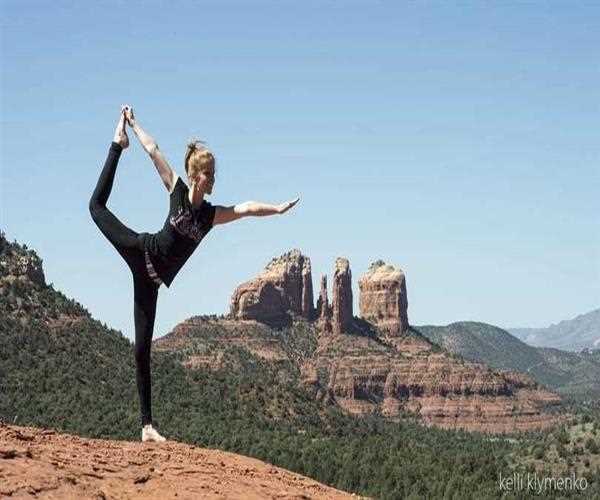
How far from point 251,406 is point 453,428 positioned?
76.4 metres

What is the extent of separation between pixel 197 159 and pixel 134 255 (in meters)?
1.26

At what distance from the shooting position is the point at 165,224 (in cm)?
1104

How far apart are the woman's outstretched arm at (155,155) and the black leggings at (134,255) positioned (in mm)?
372

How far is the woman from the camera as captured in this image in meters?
11.0

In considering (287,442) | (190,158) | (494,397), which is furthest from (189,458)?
(494,397)

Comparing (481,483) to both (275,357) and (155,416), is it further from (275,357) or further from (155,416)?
(275,357)

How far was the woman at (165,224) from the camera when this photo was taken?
1097 cm

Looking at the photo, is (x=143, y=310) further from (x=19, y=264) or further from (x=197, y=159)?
(x=19, y=264)

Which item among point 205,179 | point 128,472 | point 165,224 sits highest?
point 205,179

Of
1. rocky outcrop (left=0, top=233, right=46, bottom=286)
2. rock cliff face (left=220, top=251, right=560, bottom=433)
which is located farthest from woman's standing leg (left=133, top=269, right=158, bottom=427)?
rock cliff face (left=220, top=251, right=560, bottom=433)

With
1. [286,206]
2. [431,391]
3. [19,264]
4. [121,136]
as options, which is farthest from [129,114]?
[431,391]

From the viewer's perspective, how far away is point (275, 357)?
590 ft

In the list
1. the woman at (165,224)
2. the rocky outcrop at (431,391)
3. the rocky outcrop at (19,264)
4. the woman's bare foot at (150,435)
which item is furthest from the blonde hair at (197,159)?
the rocky outcrop at (431,391)

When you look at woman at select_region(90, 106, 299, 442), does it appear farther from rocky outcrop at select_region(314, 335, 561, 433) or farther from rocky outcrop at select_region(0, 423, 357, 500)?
rocky outcrop at select_region(314, 335, 561, 433)
